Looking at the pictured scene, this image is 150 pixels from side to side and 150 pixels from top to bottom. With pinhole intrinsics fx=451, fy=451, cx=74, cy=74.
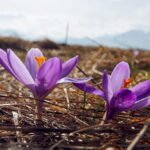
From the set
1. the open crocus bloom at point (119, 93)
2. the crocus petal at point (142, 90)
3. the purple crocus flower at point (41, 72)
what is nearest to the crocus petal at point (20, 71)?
the purple crocus flower at point (41, 72)

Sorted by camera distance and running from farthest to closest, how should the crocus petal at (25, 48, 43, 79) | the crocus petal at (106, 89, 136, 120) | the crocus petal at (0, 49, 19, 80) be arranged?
the crocus petal at (25, 48, 43, 79), the crocus petal at (0, 49, 19, 80), the crocus petal at (106, 89, 136, 120)

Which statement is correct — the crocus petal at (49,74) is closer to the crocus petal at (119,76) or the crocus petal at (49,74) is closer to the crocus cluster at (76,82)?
the crocus cluster at (76,82)

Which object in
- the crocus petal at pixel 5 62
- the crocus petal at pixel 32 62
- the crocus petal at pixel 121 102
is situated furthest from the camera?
the crocus petal at pixel 32 62

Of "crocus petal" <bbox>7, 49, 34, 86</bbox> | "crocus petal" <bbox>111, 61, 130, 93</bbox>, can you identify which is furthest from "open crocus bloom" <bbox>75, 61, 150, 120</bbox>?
"crocus petal" <bbox>7, 49, 34, 86</bbox>

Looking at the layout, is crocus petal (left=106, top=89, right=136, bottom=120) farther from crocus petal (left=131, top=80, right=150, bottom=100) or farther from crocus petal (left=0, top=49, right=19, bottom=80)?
crocus petal (left=0, top=49, right=19, bottom=80)

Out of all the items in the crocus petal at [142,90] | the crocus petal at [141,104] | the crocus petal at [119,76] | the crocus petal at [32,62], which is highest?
the crocus petal at [32,62]

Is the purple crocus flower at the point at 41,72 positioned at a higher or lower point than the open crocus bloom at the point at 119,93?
higher

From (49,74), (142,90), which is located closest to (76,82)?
(49,74)

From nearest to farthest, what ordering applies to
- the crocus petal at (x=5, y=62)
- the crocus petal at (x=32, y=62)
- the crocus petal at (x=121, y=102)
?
1. the crocus petal at (x=121, y=102)
2. the crocus petal at (x=5, y=62)
3. the crocus petal at (x=32, y=62)
